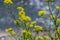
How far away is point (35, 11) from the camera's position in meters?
3.79

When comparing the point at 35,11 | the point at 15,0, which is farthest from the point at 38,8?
the point at 15,0

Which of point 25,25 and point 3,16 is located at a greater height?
point 25,25

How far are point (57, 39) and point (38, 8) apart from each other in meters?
2.08

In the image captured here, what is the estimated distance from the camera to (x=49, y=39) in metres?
1.90

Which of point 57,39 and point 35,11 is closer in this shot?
point 57,39

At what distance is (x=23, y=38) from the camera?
181 cm

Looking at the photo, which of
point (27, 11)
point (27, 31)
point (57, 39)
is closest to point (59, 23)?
point (57, 39)

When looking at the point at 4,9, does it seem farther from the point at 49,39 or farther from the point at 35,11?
the point at 49,39

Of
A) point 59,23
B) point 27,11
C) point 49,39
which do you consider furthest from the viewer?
point 27,11

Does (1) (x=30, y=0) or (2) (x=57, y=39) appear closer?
(2) (x=57, y=39)

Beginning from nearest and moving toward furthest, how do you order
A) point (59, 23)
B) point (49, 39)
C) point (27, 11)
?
point (59, 23) → point (49, 39) → point (27, 11)

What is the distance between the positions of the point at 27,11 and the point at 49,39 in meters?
1.89

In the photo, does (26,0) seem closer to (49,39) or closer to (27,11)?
(27,11)

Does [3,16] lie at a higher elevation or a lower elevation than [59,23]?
lower
